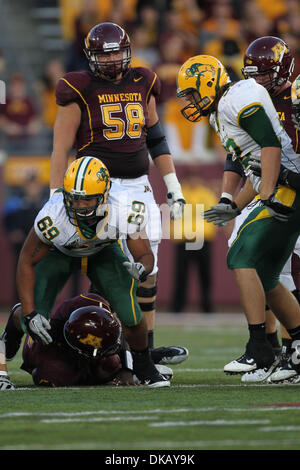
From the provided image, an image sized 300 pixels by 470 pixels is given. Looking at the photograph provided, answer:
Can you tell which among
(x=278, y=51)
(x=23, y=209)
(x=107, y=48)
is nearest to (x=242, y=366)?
(x=278, y=51)

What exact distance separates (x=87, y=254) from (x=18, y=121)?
7.80 m

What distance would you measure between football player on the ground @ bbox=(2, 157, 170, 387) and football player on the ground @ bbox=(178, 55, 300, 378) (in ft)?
1.79

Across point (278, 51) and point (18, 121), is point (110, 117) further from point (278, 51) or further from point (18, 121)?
point (18, 121)

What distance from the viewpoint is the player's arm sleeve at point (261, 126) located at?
5422 mm

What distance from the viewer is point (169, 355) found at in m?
6.31

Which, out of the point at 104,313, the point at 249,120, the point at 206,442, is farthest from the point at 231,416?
the point at 249,120

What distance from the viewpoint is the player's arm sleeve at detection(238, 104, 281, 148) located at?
5422mm

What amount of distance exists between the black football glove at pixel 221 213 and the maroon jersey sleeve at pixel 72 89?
108 centimetres

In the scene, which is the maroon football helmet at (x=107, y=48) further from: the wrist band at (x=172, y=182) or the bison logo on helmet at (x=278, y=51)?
the bison logo on helmet at (x=278, y=51)

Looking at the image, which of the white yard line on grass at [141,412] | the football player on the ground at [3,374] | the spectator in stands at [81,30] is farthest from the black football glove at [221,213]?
the spectator in stands at [81,30]

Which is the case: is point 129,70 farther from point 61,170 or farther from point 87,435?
point 87,435

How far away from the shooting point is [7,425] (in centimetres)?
420

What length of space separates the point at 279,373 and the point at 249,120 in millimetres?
1400

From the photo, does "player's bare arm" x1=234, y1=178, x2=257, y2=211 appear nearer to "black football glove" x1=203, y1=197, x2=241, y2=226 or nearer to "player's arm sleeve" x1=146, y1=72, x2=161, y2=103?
"black football glove" x1=203, y1=197, x2=241, y2=226
